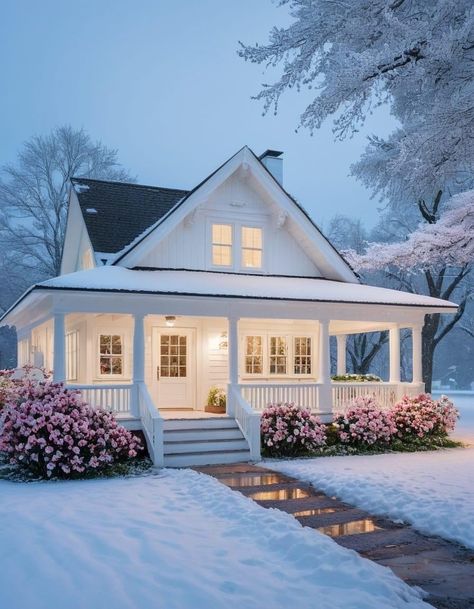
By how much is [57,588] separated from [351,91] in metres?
5.41

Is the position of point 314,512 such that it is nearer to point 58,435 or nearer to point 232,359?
point 58,435

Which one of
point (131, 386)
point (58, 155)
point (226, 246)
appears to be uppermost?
point (58, 155)

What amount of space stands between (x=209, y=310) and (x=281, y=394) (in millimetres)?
2654

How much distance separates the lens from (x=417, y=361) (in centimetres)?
1650

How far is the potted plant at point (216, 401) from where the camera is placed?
51.4ft

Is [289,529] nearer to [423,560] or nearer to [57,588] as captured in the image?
[423,560]

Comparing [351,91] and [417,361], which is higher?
[351,91]

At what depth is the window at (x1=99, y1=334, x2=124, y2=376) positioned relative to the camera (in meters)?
16.0

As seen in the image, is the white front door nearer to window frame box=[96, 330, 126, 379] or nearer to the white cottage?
the white cottage

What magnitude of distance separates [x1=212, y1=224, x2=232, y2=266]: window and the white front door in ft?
6.49

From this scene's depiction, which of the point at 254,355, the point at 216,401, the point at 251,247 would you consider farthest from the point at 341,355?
the point at 216,401

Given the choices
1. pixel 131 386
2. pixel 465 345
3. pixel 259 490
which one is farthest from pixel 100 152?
pixel 465 345

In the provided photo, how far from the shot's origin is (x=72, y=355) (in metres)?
17.9

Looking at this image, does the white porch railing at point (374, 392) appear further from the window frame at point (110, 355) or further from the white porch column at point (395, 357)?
the window frame at point (110, 355)
